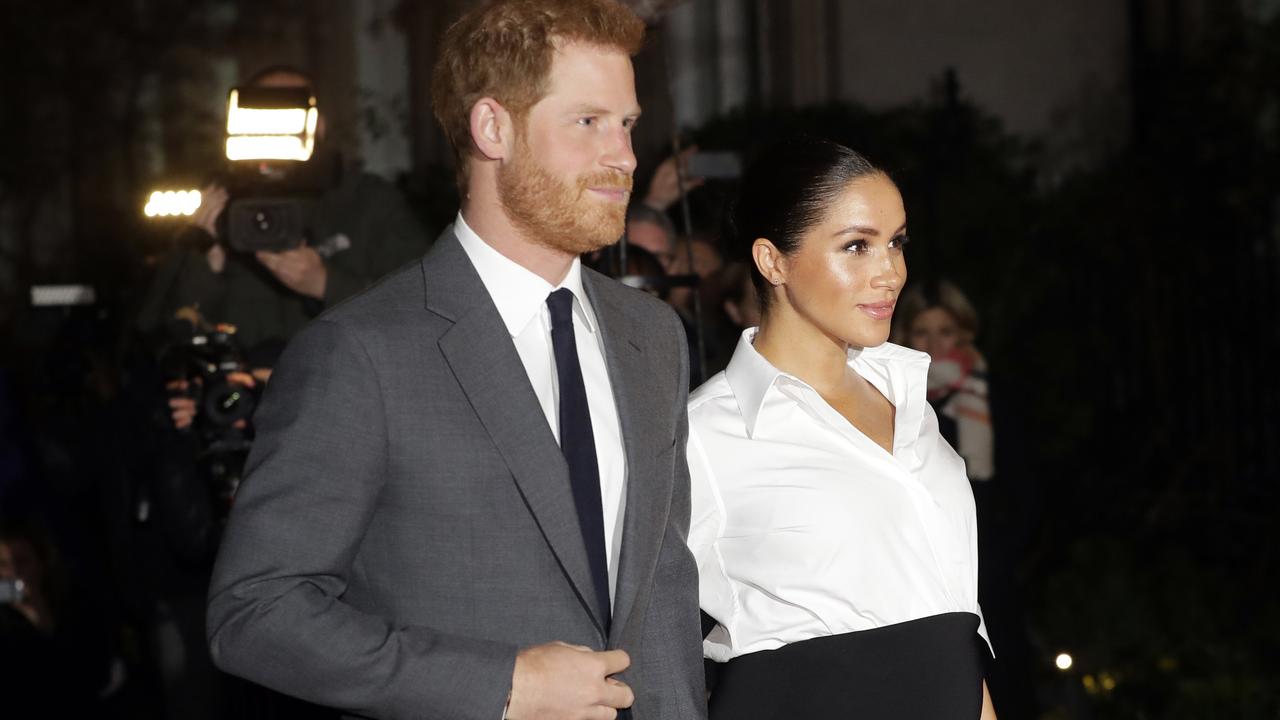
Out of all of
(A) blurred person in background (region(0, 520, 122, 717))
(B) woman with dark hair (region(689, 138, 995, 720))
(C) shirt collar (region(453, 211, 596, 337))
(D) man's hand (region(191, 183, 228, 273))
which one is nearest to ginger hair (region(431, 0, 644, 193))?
(C) shirt collar (region(453, 211, 596, 337))

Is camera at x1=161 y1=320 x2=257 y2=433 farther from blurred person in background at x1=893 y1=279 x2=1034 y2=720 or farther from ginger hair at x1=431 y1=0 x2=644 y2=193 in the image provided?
blurred person in background at x1=893 y1=279 x2=1034 y2=720

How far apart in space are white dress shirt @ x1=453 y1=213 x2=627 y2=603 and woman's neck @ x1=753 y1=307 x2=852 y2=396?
0.64 meters

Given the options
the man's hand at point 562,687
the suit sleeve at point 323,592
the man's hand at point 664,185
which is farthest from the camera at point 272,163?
the man's hand at point 562,687

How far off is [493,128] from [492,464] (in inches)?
18.1

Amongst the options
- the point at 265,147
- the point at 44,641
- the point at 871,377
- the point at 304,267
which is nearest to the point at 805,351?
the point at 871,377

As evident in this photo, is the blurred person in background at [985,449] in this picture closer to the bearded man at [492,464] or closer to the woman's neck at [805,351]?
the woman's neck at [805,351]

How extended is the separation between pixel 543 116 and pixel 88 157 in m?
9.12

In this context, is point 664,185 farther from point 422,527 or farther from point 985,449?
point 422,527

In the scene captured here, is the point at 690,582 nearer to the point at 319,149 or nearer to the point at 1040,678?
the point at 319,149

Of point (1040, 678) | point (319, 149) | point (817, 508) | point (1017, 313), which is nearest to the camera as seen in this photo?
point (817, 508)

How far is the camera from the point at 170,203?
15.6ft

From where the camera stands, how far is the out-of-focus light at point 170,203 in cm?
468

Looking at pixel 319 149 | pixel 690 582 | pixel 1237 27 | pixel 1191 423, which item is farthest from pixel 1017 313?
pixel 690 582

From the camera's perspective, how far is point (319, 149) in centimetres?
415
